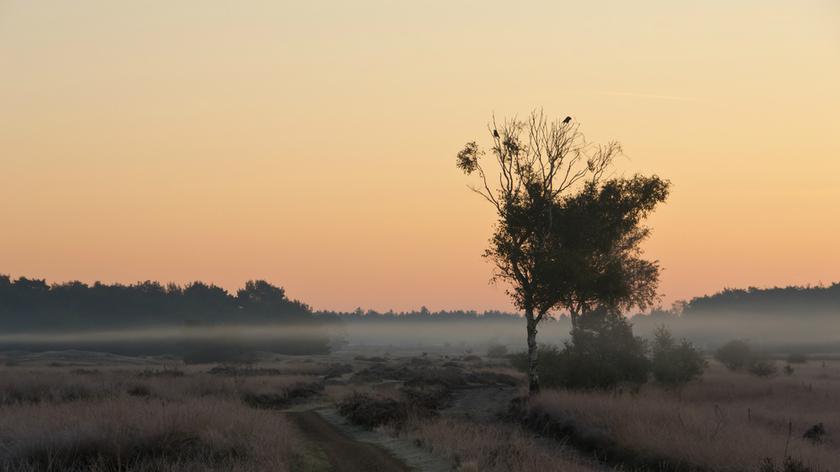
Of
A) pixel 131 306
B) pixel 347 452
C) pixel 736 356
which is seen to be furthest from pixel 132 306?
pixel 347 452

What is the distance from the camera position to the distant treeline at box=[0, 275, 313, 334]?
555 ft

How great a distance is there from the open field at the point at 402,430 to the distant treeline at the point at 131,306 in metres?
127

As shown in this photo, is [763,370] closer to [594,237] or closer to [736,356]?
[736,356]

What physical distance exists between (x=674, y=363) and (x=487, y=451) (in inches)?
1227

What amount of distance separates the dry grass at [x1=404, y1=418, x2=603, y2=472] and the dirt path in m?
1.76

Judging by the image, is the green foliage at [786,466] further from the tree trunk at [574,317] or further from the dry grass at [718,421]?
the tree trunk at [574,317]

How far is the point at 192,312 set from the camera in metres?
173

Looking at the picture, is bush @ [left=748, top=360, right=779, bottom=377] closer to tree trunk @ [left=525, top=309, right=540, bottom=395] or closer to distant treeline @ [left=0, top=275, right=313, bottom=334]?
tree trunk @ [left=525, top=309, right=540, bottom=395]

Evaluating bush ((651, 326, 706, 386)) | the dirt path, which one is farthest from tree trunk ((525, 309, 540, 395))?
the dirt path

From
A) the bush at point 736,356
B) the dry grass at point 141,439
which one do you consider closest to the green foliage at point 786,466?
the dry grass at point 141,439

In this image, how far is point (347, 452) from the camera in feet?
77.5

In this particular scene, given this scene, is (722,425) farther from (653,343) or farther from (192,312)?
(192,312)

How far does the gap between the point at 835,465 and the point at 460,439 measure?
11.1 metres

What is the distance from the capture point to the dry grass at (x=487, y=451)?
19.8 meters
